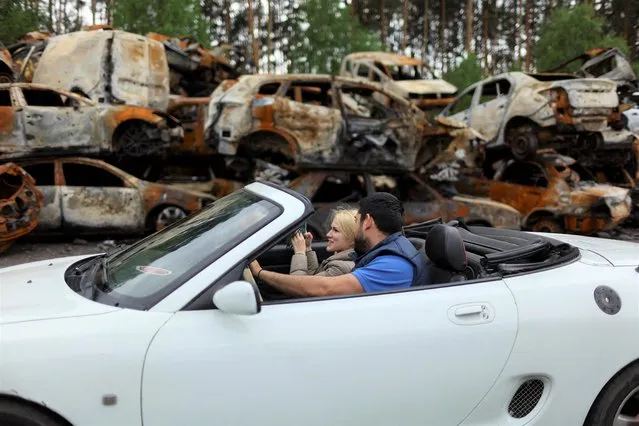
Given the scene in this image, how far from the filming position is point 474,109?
1193 cm

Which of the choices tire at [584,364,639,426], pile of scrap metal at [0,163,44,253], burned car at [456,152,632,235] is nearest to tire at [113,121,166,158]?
pile of scrap metal at [0,163,44,253]

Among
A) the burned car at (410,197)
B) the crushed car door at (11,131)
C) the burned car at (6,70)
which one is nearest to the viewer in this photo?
the crushed car door at (11,131)

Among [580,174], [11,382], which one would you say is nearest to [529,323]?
[11,382]

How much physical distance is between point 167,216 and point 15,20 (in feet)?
23.5

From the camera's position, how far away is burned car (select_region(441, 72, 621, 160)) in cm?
988

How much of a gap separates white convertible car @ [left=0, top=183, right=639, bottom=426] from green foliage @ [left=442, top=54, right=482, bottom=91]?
1934 cm

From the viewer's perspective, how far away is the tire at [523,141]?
10227 mm

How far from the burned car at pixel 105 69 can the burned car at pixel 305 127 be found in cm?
154

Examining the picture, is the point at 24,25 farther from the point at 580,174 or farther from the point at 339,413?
the point at 339,413

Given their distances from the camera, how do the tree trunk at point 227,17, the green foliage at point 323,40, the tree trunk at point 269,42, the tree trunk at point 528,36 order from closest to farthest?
the green foliage at point 323,40 < the tree trunk at point 269,42 < the tree trunk at point 528,36 < the tree trunk at point 227,17

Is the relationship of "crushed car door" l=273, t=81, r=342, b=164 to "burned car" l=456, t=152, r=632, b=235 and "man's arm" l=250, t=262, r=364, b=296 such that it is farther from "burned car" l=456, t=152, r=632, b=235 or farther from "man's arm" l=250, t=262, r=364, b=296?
"man's arm" l=250, t=262, r=364, b=296

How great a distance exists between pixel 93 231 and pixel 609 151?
926 centimetres

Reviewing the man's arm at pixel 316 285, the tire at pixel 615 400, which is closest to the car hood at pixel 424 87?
the tire at pixel 615 400

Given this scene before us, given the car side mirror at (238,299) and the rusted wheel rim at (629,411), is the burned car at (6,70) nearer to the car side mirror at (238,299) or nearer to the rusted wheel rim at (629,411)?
the car side mirror at (238,299)
